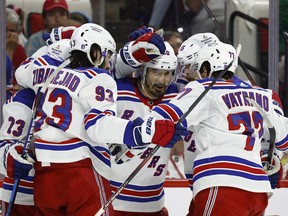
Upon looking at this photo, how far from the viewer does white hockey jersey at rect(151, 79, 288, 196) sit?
455cm

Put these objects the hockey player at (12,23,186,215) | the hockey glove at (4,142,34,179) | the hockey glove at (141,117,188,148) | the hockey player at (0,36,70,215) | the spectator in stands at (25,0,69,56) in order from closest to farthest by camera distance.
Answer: the hockey glove at (141,117,188,148) < the hockey player at (12,23,186,215) < the hockey glove at (4,142,34,179) < the hockey player at (0,36,70,215) < the spectator in stands at (25,0,69,56)

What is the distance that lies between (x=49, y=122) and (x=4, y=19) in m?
1.24

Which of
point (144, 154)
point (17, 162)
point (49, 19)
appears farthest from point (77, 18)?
point (17, 162)

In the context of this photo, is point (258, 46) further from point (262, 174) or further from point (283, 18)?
point (262, 174)

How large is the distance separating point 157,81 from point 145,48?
170 millimetres

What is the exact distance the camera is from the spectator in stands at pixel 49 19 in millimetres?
5871

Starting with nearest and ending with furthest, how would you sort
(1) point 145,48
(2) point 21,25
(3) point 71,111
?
1. (3) point 71,111
2. (1) point 145,48
3. (2) point 21,25

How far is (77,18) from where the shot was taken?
597 cm

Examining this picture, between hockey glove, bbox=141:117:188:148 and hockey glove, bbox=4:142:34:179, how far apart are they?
49cm

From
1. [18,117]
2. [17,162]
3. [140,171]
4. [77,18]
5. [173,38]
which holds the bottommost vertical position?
[140,171]

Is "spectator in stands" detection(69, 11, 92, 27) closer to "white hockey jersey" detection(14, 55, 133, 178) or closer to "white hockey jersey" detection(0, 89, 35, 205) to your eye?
"white hockey jersey" detection(0, 89, 35, 205)

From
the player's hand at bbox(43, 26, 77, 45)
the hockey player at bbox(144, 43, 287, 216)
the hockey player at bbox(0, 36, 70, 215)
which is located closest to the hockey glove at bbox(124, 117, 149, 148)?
the hockey player at bbox(144, 43, 287, 216)

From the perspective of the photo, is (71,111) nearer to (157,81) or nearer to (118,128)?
(118,128)

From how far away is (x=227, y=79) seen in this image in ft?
15.5
